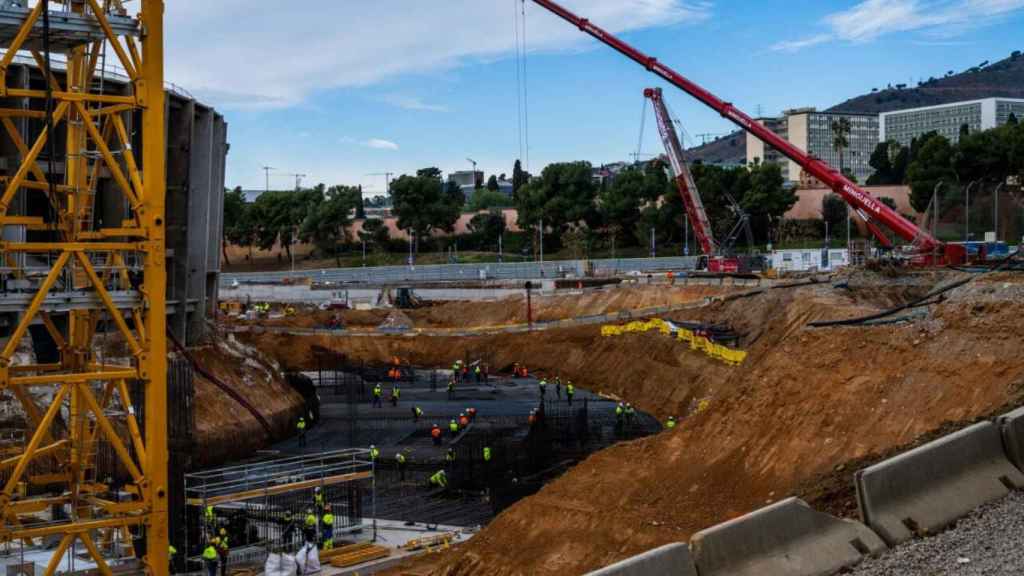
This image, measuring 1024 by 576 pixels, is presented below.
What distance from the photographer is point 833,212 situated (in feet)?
339

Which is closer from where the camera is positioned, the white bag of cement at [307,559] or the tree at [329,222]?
the white bag of cement at [307,559]

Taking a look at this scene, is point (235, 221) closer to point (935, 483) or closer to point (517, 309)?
point (517, 309)

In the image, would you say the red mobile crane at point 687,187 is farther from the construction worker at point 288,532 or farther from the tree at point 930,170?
the construction worker at point 288,532

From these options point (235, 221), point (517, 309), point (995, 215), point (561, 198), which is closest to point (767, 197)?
point (561, 198)

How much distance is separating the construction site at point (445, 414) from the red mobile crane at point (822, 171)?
16 cm

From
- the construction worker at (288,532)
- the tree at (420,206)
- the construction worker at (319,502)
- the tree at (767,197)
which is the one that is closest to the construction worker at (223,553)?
the construction worker at (288,532)

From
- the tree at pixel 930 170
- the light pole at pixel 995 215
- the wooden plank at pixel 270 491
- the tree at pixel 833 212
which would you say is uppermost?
the tree at pixel 930 170

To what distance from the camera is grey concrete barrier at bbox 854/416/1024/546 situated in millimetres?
12633

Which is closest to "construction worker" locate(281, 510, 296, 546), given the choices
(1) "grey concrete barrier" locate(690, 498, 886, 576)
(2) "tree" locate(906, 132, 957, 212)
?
(1) "grey concrete barrier" locate(690, 498, 886, 576)

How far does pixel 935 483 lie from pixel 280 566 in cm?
1320

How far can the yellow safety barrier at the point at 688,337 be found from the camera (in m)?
45.1

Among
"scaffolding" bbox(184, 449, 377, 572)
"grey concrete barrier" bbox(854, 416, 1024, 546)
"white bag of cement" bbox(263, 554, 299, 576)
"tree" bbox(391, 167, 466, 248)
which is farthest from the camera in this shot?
"tree" bbox(391, 167, 466, 248)

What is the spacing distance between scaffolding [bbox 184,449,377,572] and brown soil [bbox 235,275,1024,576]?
3.10 meters

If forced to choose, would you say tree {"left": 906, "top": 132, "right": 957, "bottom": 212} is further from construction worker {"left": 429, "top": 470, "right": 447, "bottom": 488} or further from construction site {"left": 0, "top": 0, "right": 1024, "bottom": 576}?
construction worker {"left": 429, "top": 470, "right": 447, "bottom": 488}
